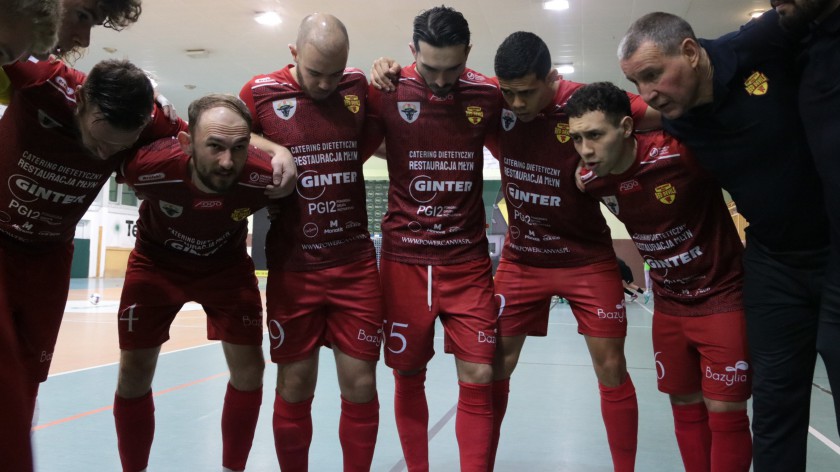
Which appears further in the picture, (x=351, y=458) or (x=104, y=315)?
(x=104, y=315)

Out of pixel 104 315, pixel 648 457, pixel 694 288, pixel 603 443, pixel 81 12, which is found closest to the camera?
pixel 81 12

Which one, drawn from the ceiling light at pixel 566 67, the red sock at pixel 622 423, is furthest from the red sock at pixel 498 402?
the ceiling light at pixel 566 67

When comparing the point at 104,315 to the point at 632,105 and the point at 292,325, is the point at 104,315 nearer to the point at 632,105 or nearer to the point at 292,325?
the point at 292,325

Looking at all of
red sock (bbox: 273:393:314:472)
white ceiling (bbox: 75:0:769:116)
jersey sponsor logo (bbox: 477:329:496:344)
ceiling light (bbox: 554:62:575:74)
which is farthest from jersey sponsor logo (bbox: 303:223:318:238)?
ceiling light (bbox: 554:62:575:74)

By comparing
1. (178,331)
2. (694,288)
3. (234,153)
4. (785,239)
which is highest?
(234,153)

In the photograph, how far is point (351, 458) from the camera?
8.34 feet

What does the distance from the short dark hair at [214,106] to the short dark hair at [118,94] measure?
0.78 feet

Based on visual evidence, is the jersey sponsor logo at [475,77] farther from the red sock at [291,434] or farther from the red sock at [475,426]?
the red sock at [291,434]

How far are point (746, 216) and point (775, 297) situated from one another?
283mm

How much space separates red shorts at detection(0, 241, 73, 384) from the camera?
7.48 ft

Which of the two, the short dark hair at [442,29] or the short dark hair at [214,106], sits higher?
the short dark hair at [442,29]

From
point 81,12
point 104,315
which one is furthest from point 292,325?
point 104,315

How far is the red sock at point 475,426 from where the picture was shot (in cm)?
250

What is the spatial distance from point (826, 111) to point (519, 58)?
105cm
